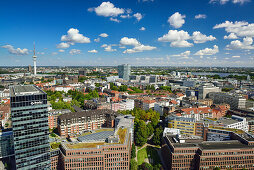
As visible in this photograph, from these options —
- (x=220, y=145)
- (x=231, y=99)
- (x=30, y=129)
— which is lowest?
(x=220, y=145)

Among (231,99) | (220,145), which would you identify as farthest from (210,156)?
(231,99)

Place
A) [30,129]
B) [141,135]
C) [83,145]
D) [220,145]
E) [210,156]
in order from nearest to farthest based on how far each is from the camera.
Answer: [30,129] → [83,145] → [210,156] → [220,145] → [141,135]

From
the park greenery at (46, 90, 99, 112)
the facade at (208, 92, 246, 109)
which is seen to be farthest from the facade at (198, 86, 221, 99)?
the park greenery at (46, 90, 99, 112)

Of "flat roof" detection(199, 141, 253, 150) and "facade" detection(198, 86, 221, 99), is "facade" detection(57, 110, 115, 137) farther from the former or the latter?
"facade" detection(198, 86, 221, 99)

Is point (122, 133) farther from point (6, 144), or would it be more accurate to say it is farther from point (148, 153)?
point (6, 144)

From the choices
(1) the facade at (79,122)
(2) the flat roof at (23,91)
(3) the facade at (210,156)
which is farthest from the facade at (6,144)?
(3) the facade at (210,156)

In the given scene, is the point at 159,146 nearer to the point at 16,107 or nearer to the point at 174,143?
the point at 174,143

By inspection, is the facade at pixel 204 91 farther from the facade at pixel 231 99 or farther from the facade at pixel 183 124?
the facade at pixel 183 124

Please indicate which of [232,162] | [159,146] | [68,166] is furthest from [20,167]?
[232,162]
